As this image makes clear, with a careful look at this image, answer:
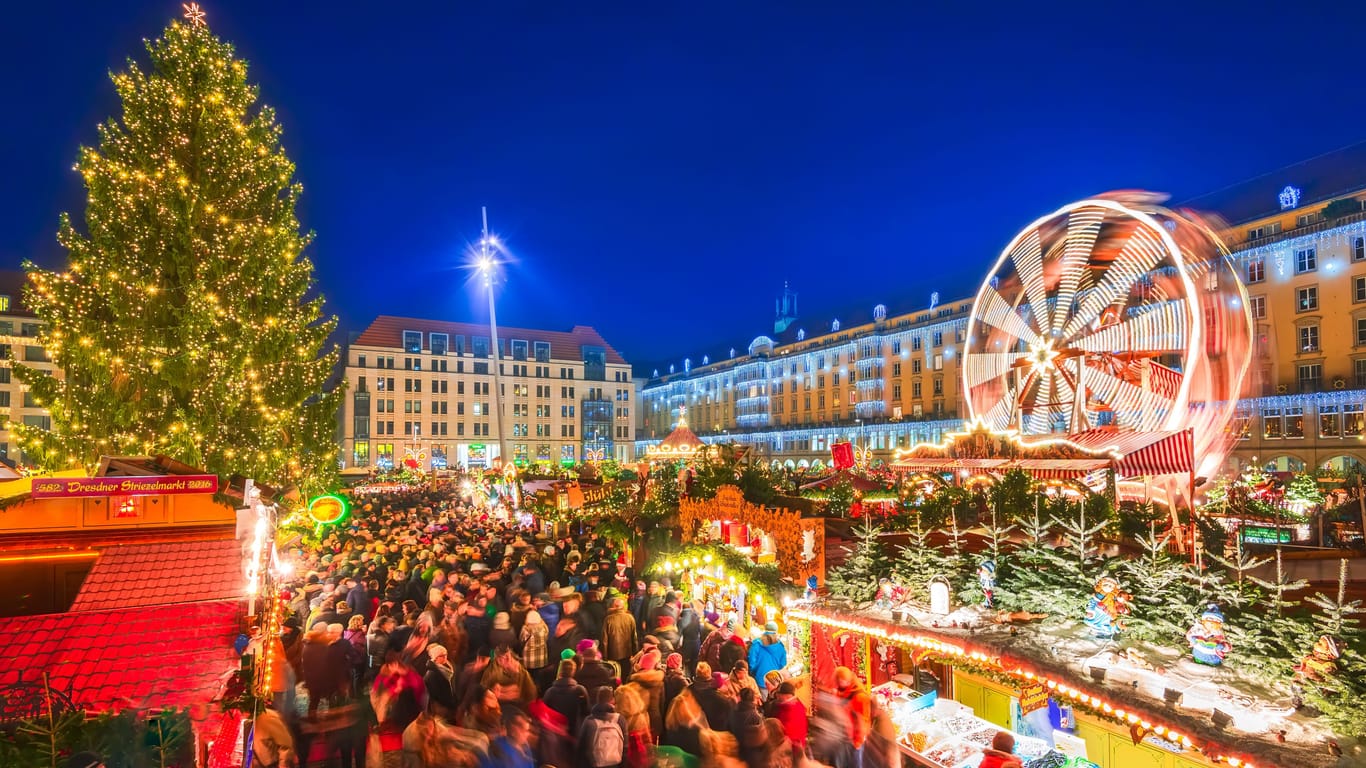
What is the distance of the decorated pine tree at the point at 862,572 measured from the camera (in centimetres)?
956

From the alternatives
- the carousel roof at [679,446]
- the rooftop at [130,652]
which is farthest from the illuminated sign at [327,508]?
the carousel roof at [679,446]

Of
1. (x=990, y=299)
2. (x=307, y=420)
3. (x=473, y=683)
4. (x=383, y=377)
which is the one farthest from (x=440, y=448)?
(x=473, y=683)

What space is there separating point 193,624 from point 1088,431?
1506 centimetres

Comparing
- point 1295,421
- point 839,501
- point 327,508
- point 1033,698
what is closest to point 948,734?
point 1033,698

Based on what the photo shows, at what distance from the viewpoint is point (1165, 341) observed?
13.1 meters

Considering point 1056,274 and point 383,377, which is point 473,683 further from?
point 383,377

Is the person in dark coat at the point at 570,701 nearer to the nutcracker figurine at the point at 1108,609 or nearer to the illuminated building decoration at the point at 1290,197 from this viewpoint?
the nutcracker figurine at the point at 1108,609

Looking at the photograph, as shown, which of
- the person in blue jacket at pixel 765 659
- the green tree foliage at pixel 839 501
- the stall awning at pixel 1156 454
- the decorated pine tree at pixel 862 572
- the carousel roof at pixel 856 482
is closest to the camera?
the person in blue jacket at pixel 765 659

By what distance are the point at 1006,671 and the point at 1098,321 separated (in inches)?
395

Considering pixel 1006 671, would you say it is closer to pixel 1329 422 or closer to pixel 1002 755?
pixel 1002 755

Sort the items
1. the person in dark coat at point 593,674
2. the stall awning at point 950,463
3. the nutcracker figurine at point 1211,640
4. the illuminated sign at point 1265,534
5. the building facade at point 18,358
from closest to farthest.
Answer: the nutcracker figurine at point 1211,640
the person in dark coat at point 593,674
the stall awning at point 950,463
the illuminated sign at point 1265,534
the building facade at point 18,358

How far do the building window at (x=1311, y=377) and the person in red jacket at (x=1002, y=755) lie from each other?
4250 cm

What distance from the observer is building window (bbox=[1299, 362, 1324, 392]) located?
36.9 meters

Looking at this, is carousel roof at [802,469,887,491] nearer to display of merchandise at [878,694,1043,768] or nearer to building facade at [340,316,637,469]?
display of merchandise at [878,694,1043,768]
